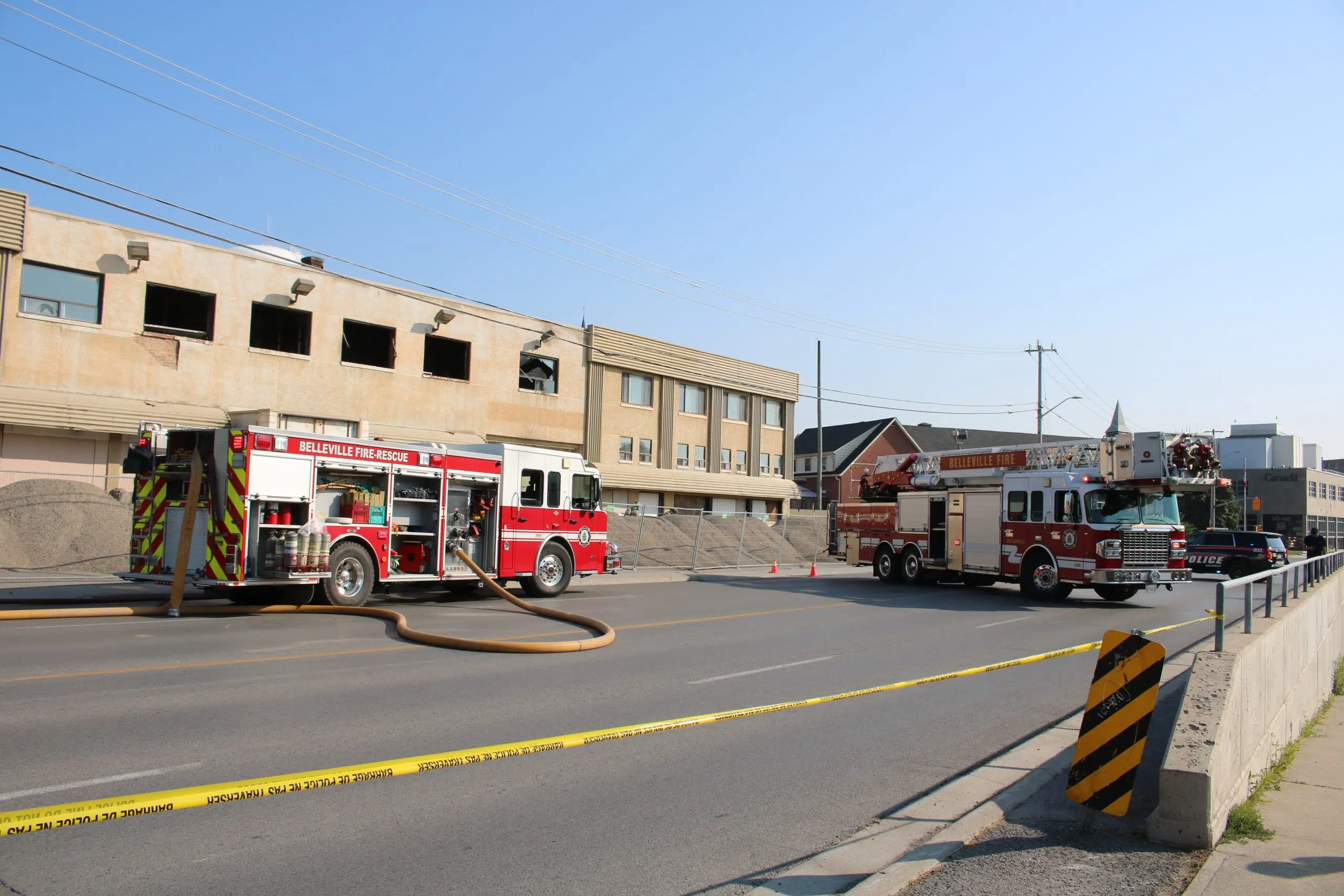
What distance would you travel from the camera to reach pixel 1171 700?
376 inches

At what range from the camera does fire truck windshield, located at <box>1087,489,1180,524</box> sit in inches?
839

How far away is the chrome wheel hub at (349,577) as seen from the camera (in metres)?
16.2

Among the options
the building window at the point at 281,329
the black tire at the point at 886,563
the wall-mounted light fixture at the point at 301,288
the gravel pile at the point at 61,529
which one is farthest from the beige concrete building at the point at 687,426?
the gravel pile at the point at 61,529

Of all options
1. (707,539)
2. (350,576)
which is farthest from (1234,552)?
(350,576)

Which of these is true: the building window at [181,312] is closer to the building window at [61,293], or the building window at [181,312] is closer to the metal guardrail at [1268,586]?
the building window at [61,293]

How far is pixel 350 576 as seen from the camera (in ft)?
53.8

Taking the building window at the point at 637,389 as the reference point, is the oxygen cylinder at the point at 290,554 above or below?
below

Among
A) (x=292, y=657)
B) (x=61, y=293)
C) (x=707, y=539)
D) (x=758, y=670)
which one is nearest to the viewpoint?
(x=292, y=657)

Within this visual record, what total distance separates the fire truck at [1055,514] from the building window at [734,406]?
78.3 feet

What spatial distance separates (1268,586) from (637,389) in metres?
37.8

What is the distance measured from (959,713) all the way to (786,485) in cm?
4431

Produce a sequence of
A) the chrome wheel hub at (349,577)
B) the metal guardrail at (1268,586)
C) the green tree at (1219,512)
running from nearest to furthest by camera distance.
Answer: the metal guardrail at (1268,586), the chrome wheel hub at (349,577), the green tree at (1219,512)

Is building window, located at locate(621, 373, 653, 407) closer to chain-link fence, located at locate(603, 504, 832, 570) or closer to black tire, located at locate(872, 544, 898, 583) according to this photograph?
chain-link fence, located at locate(603, 504, 832, 570)

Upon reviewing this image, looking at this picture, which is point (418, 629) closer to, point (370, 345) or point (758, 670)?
point (758, 670)
